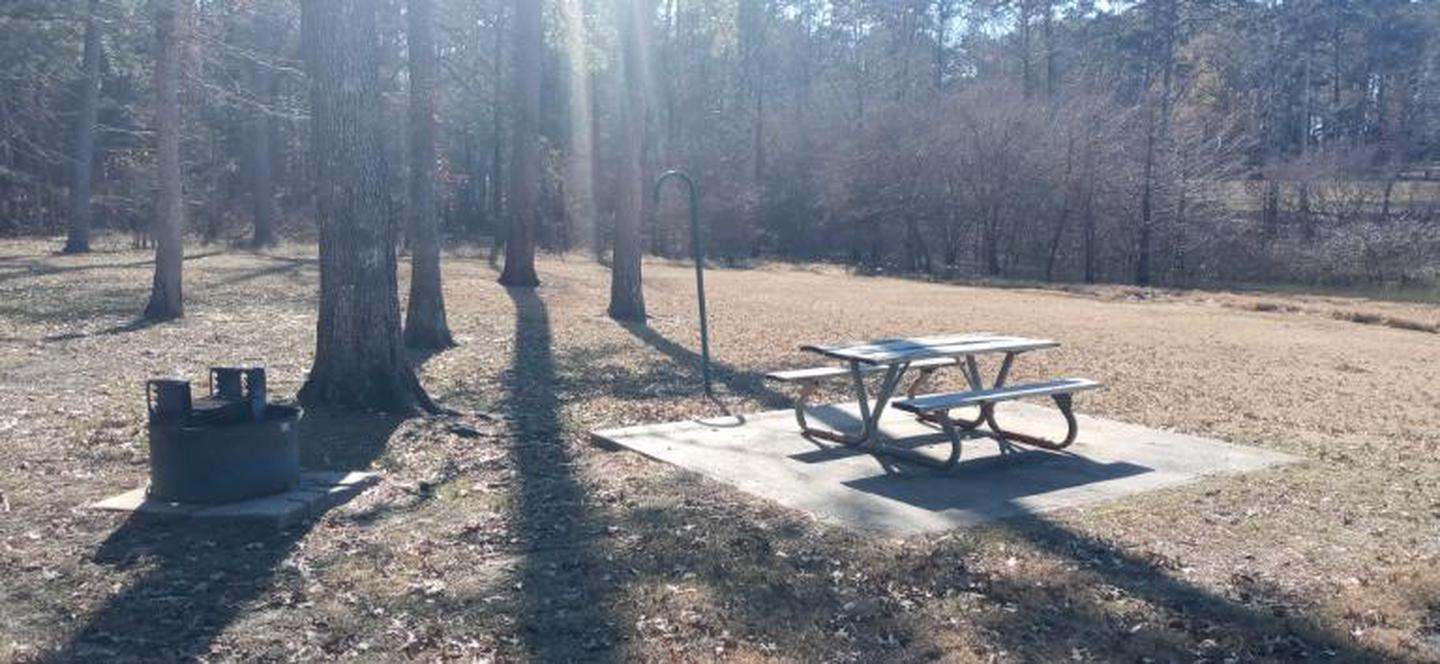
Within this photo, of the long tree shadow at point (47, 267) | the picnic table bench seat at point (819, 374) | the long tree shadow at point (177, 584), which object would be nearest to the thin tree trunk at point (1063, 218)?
the long tree shadow at point (47, 267)

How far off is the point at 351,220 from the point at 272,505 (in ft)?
9.70

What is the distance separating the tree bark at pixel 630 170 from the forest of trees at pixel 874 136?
1726 mm

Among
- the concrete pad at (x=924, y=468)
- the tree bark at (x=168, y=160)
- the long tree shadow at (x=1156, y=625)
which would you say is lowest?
the long tree shadow at (x=1156, y=625)

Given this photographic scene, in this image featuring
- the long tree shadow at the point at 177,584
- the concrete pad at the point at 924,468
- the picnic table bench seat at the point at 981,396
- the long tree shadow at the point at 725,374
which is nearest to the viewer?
the long tree shadow at the point at 177,584

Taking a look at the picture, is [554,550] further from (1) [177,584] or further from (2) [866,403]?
(2) [866,403]

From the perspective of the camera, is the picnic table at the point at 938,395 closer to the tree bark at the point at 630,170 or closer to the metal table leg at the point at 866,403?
the metal table leg at the point at 866,403

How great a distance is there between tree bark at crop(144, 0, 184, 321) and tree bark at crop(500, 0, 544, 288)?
6115 millimetres

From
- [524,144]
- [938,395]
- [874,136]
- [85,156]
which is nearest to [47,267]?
[85,156]

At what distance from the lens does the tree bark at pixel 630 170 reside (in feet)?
53.2

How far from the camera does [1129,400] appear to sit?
10.7 metres

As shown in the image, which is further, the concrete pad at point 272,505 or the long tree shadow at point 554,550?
the concrete pad at point 272,505

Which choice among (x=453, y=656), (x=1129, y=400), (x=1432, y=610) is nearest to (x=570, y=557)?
(x=453, y=656)

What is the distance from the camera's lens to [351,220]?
8.44 metres

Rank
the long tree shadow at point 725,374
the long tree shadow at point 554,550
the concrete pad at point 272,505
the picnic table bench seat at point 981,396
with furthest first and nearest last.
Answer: the long tree shadow at point 725,374
the picnic table bench seat at point 981,396
the concrete pad at point 272,505
the long tree shadow at point 554,550
